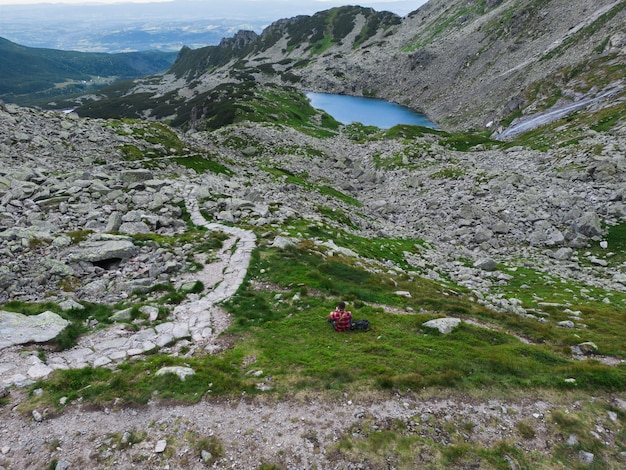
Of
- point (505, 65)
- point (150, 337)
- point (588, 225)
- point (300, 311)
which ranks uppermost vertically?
point (505, 65)

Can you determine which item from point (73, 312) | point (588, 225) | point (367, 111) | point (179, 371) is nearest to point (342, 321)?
point (179, 371)

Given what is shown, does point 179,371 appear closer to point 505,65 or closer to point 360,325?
point 360,325

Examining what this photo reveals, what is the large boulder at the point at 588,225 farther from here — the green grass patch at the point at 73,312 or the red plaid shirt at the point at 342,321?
the green grass patch at the point at 73,312

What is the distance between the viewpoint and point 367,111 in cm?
15938

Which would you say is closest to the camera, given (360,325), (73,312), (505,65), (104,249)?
(360,325)

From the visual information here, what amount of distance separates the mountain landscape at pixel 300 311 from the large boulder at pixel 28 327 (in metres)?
0.09

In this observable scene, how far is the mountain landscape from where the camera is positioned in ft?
38.3

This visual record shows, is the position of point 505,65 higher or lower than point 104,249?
higher

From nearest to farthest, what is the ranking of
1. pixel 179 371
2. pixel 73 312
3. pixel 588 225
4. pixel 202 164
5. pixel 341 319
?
pixel 179 371
pixel 341 319
pixel 73 312
pixel 588 225
pixel 202 164

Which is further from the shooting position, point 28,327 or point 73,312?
point 73,312

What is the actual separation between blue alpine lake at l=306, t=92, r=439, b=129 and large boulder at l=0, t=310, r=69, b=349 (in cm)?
12841

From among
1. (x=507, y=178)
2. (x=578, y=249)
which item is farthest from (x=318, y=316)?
(x=507, y=178)

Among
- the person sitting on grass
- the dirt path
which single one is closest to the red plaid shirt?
the person sitting on grass

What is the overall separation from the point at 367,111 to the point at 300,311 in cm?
15503
